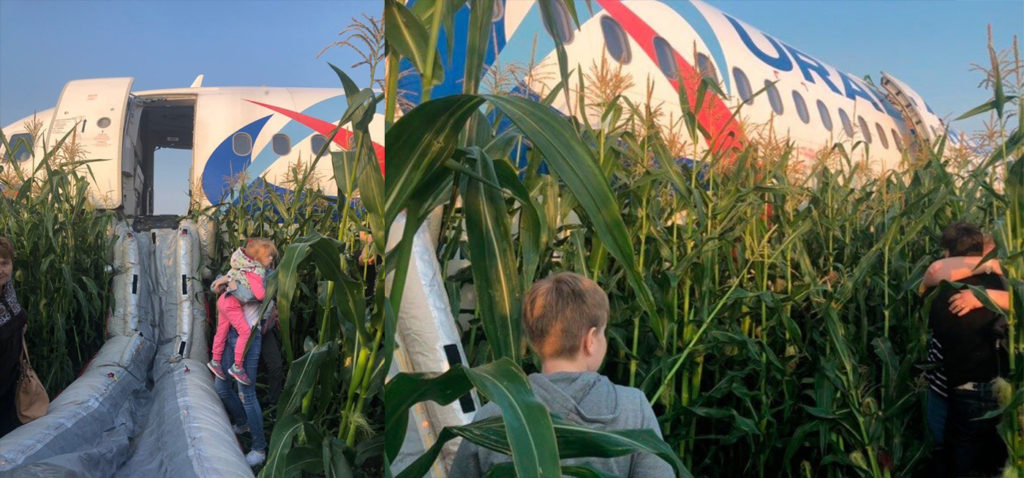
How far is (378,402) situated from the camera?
4719 mm

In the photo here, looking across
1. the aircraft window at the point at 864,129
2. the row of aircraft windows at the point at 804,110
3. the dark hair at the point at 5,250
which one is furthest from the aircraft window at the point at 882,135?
the dark hair at the point at 5,250

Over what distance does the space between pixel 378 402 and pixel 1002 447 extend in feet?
10.9

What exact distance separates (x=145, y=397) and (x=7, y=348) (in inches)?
67.0

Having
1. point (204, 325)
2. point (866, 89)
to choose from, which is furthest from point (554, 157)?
point (866, 89)

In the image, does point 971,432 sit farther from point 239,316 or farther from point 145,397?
point 145,397

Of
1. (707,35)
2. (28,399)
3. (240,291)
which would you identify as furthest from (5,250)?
(707,35)

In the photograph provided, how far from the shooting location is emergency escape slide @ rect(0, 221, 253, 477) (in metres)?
3.51

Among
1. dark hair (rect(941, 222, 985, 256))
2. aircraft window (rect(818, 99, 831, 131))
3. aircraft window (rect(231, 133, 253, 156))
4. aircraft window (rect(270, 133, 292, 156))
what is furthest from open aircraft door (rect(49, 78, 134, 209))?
dark hair (rect(941, 222, 985, 256))

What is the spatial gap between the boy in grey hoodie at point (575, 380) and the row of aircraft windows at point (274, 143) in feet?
45.6

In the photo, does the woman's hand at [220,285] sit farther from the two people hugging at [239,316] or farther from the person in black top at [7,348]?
the person in black top at [7,348]

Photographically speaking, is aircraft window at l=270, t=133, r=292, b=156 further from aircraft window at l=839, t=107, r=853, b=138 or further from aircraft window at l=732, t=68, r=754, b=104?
aircraft window at l=839, t=107, r=853, b=138

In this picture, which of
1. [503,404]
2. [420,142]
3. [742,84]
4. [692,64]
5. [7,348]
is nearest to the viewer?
[503,404]

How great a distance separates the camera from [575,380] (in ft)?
5.69

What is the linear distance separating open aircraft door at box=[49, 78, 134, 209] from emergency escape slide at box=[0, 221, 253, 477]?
696 cm
